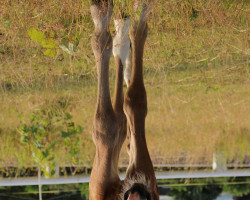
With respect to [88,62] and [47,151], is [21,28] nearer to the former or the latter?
[88,62]

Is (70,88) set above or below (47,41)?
below

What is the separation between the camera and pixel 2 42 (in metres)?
1.84

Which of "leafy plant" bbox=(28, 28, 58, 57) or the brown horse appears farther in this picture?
"leafy plant" bbox=(28, 28, 58, 57)

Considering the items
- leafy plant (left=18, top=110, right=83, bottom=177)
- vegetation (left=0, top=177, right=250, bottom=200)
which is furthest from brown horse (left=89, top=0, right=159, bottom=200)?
vegetation (left=0, top=177, right=250, bottom=200)

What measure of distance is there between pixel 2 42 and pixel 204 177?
1393mm

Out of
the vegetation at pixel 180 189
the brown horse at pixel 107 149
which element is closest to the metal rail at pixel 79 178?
the vegetation at pixel 180 189

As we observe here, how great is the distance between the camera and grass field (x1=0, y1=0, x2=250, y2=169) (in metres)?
1.85

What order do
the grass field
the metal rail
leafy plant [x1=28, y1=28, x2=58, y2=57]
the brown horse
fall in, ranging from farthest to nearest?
the metal rail, the grass field, leafy plant [x1=28, y1=28, x2=58, y2=57], the brown horse

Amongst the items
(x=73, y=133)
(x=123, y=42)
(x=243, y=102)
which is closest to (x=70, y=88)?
(x=73, y=133)

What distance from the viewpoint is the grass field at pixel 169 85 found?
1.85m

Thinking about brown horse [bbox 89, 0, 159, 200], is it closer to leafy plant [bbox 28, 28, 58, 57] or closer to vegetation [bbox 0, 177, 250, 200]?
leafy plant [bbox 28, 28, 58, 57]

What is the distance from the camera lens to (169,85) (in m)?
2.54

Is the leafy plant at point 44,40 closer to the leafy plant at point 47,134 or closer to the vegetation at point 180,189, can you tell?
the leafy plant at point 47,134

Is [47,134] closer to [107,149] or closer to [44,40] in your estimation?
[44,40]
